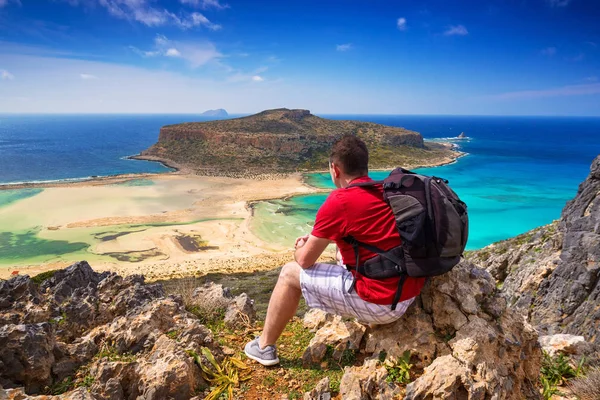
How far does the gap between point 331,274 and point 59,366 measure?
10.5 ft

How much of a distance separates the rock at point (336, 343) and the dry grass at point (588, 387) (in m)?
2.55

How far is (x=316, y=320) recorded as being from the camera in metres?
5.46

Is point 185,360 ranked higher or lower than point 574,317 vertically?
higher

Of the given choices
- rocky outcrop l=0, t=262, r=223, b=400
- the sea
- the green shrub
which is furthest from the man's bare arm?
the sea

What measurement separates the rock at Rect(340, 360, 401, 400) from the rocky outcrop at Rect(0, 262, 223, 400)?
5.15 ft

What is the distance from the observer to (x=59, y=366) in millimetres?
3965

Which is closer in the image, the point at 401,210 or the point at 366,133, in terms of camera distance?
the point at 401,210

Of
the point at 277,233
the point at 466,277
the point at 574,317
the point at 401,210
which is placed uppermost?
the point at 401,210

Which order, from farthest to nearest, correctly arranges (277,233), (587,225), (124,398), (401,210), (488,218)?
(488,218)
(277,233)
(587,225)
(124,398)
(401,210)

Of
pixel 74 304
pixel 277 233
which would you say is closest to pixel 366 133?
pixel 277 233

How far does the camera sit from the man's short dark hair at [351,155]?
138 inches

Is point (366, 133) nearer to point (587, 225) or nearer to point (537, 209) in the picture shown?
point (537, 209)

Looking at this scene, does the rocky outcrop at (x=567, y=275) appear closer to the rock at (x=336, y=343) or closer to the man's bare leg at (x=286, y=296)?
the rock at (x=336, y=343)

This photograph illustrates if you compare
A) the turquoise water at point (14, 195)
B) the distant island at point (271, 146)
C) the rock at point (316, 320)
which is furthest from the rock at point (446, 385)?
the distant island at point (271, 146)
